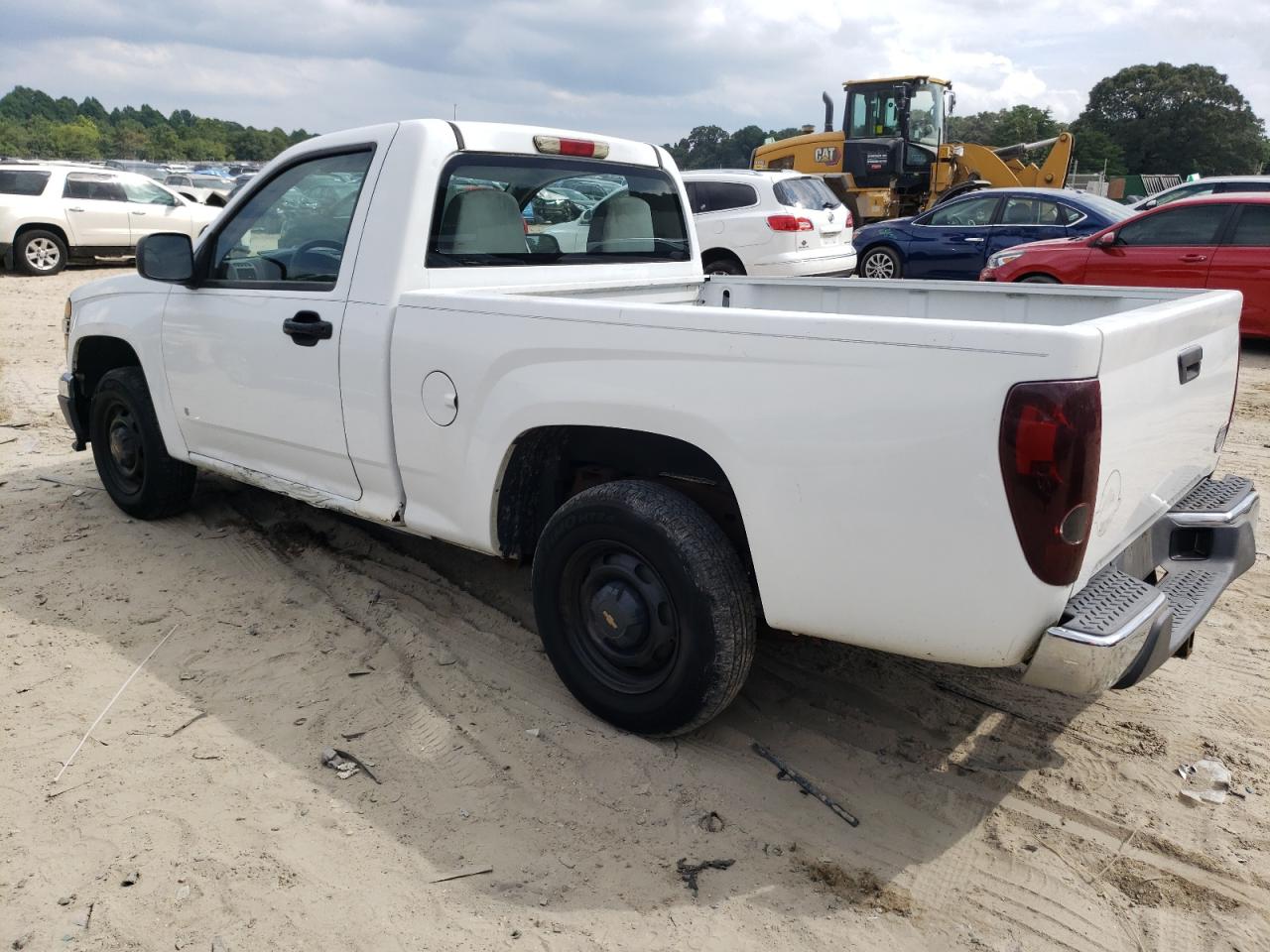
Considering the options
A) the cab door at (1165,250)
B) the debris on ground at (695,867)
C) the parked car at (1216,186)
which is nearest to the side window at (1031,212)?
the cab door at (1165,250)

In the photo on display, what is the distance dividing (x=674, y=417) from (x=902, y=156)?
17090mm

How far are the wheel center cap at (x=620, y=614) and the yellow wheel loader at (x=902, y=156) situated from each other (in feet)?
53.3

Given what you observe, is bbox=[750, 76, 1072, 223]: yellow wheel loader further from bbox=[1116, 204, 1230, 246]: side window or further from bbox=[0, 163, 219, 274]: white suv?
bbox=[0, 163, 219, 274]: white suv

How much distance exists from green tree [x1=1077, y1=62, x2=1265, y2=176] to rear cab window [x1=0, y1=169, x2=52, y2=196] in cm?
6322

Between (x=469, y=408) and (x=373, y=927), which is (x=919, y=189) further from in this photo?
(x=373, y=927)

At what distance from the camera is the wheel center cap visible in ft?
9.79

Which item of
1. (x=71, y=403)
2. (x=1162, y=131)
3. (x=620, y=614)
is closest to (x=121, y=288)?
(x=71, y=403)

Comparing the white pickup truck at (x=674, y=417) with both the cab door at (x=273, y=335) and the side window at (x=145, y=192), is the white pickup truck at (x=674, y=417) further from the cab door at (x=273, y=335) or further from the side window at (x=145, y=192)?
the side window at (x=145, y=192)

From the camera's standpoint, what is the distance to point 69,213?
1572cm

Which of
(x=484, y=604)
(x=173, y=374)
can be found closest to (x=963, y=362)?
(x=484, y=604)

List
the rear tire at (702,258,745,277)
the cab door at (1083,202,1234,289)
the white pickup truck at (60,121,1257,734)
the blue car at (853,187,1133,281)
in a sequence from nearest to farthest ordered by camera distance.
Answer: the white pickup truck at (60,121,1257,734) → the cab door at (1083,202,1234,289) → the blue car at (853,187,1133,281) → the rear tire at (702,258,745,277)

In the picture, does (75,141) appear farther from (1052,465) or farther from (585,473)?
(1052,465)

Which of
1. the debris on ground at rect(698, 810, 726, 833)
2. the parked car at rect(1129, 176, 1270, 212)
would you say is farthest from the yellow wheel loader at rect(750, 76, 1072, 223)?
the debris on ground at rect(698, 810, 726, 833)

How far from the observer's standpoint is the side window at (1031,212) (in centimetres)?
1170
